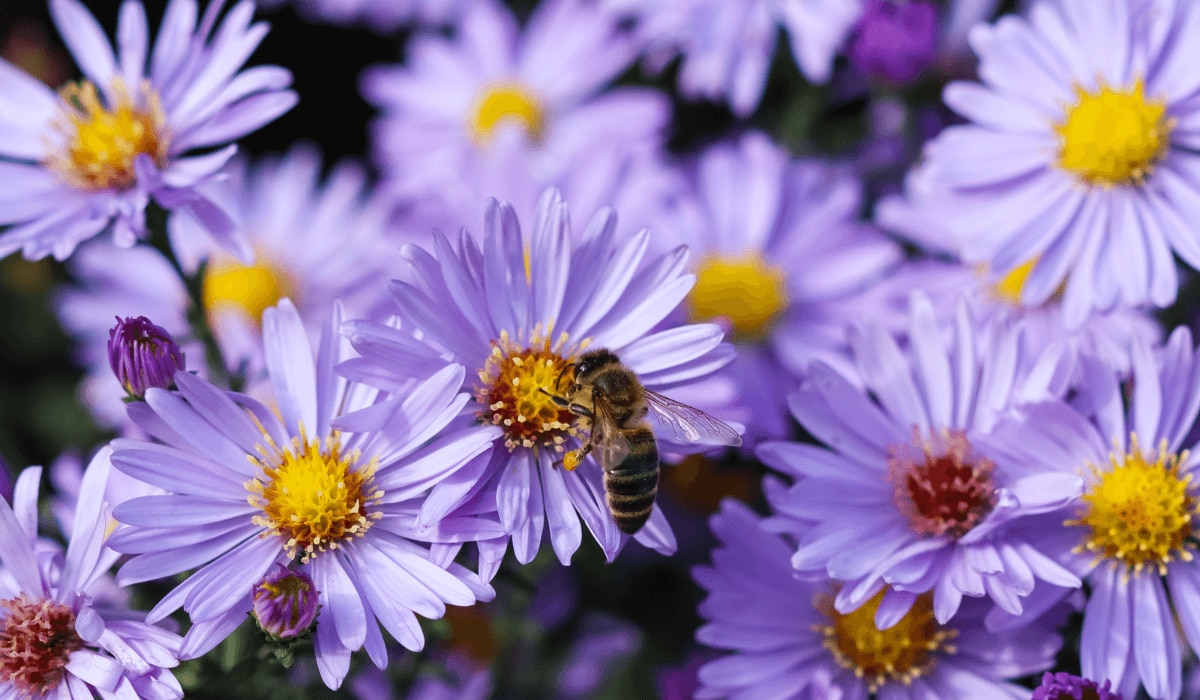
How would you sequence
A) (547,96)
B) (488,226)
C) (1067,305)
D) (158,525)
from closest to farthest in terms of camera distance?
(158,525) < (488,226) < (1067,305) < (547,96)

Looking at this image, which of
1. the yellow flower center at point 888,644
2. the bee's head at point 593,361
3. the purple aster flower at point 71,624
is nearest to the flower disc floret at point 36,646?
the purple aster flower at point 71,624

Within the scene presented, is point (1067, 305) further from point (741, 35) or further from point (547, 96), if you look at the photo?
point (547, 96)

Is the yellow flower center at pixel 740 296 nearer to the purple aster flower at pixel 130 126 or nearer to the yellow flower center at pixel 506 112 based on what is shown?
the yellow flower center at pixel 506 112

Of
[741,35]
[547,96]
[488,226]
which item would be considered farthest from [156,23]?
[488,226]

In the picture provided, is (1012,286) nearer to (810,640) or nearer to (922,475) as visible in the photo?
(922,475)

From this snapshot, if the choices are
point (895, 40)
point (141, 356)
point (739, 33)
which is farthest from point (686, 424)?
point (739, 33)

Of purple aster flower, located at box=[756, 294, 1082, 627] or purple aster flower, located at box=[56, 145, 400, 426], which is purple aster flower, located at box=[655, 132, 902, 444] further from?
purple aster flower, located at box=[56, 145, 400, 426]
